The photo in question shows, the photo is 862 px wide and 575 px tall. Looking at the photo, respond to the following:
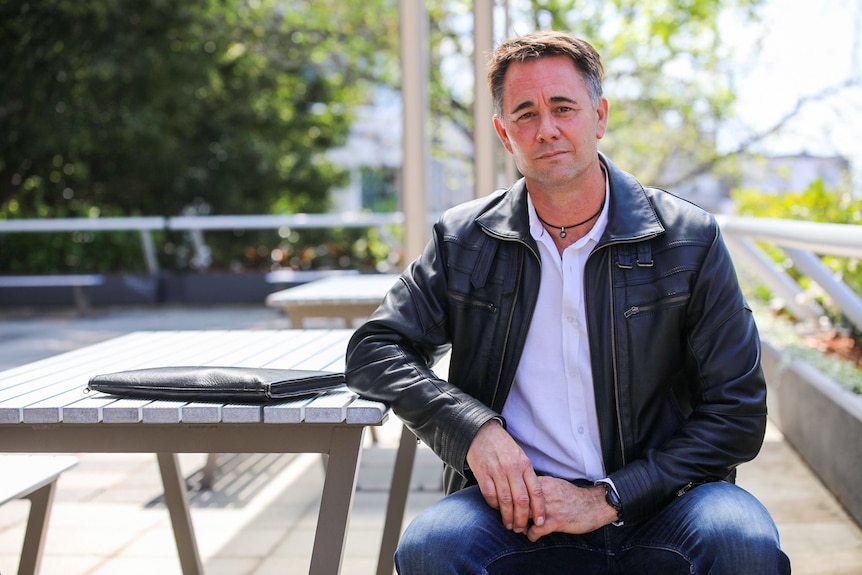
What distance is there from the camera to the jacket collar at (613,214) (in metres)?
1.65

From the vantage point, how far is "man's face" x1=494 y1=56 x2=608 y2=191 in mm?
1711

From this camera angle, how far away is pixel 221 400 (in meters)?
1.56

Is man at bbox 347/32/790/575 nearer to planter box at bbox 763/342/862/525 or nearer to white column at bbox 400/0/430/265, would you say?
planter box at bbox 763/342/862/525

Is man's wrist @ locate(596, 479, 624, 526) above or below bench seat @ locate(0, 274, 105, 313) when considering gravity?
above

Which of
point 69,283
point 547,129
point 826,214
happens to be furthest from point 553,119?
point 69,283

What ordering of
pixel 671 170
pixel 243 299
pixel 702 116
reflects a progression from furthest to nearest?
pixel 671 170 < pixel 702 116 < pixel 243 299

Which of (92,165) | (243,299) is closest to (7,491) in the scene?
(243,299)

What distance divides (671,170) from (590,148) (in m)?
11.2

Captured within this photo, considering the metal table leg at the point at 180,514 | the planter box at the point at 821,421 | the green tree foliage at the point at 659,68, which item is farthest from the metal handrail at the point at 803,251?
the green tree foliage at the point at 659,68

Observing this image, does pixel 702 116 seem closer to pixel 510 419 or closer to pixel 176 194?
pixel 176 194

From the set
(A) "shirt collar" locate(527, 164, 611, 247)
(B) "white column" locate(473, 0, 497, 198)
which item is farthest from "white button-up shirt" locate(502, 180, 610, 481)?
(B) "white column" locate(473, 0, 497, 198)

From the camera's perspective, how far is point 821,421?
333 centimetres

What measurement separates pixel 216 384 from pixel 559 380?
596mm

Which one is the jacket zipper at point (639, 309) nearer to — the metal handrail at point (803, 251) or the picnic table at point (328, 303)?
the metal handrail at point (803, 251)
